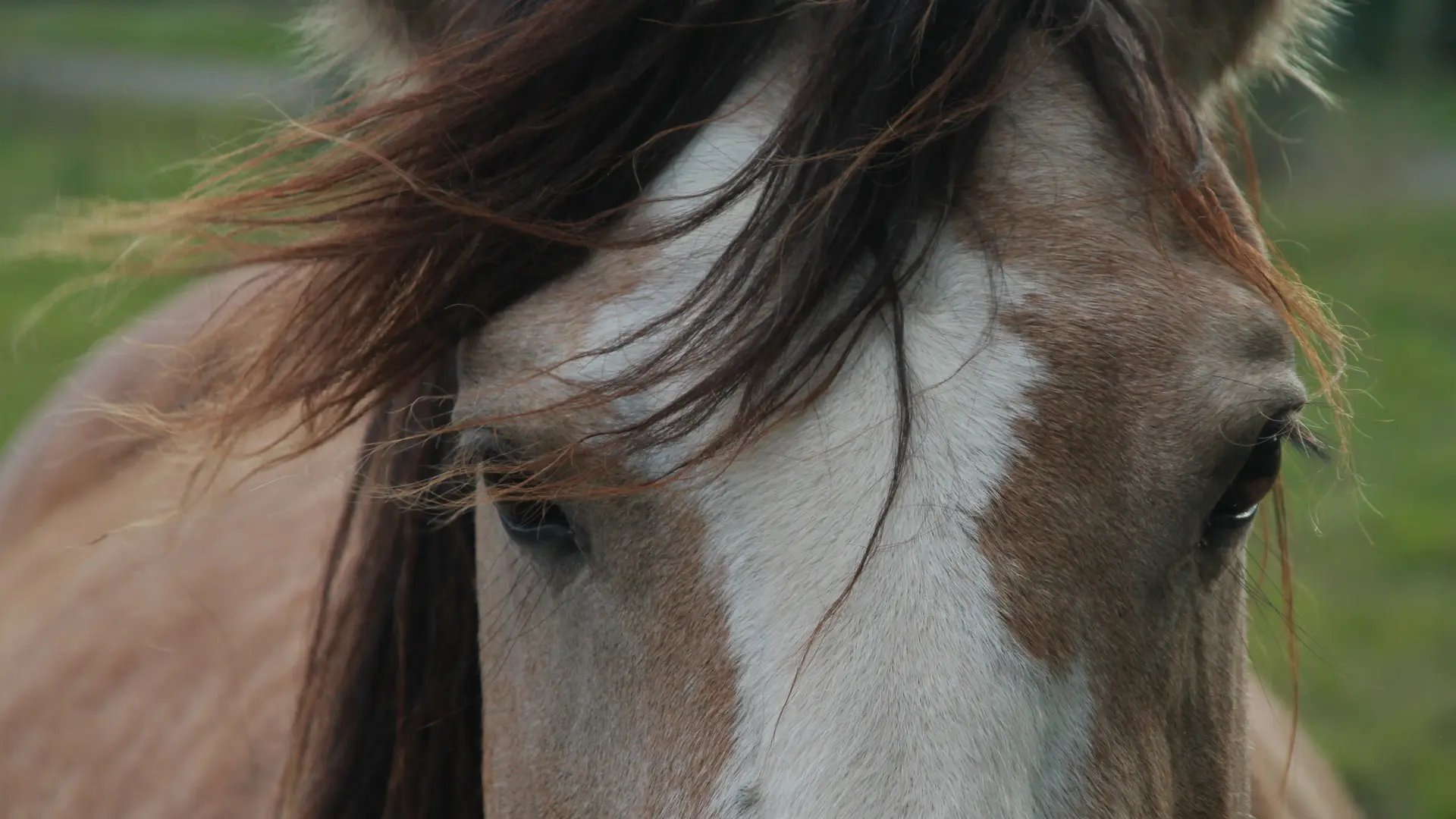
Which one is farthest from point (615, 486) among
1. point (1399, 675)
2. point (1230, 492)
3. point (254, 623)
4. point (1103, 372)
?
point (1399, 675)

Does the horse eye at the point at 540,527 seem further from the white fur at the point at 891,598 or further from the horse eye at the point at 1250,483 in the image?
the horse eye at the point at 1250,483

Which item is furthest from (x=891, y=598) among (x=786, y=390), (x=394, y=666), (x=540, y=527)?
(x=394, y=666)

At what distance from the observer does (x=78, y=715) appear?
241 cm

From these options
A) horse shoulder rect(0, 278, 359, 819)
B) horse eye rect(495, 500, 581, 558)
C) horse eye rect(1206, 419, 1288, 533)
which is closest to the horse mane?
horse shoulder rect(0, 278, 359, 819)

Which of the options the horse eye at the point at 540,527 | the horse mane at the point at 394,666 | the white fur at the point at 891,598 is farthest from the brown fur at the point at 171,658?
the white fur at the point at 891,598

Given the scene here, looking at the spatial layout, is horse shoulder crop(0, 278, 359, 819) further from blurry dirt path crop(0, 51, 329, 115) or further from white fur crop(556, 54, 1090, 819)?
blurry dirt path crop(0, 51, 329, 115)

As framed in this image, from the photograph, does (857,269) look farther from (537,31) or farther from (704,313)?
(537,31)

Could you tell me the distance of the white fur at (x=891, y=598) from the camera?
3.24 ft

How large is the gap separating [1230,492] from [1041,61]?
1.42 feet

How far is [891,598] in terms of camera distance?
41.0 inches

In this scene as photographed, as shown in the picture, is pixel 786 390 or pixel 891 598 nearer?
pixel 891 598

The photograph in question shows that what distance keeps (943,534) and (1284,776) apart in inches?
37.8

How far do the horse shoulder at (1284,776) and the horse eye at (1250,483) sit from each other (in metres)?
0.60

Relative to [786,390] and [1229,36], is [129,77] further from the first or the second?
[786,390]
